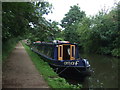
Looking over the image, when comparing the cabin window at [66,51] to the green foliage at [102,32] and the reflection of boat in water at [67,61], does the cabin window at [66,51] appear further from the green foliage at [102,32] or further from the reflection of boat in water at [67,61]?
the green foliage at [102,32]

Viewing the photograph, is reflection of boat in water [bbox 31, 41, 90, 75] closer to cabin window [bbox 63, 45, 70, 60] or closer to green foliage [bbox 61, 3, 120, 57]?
cabin window [bbox 63, 45, 70, 60]

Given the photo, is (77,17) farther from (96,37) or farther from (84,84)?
(84,84)

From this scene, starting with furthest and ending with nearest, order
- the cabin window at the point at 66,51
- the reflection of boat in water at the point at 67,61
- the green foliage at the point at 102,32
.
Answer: the green foliage at the point at 102,32, the cabin window at the point at 66,51, the reflection of boat in water at the point at 67,61

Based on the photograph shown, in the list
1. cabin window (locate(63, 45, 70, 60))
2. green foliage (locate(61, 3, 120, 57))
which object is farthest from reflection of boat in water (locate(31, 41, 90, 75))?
green foliage (locate(61, 3, 120, 57))

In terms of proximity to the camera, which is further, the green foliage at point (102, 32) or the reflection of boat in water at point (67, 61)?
the green foliage at point (102, 32)

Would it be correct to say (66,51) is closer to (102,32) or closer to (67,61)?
(67,61)

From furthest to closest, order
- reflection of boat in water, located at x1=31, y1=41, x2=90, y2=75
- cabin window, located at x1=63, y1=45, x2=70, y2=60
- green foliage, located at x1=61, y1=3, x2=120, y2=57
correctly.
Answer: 1. green foliage, located at x1=61, y1=3, x2=120, y2=57
2. cabin window, located at x1=63, y1=45, x2=70, y2=60
3. reflection of boat in water, located at x1=31, y1=41, x2=90, y2=75

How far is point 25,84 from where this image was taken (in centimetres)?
762

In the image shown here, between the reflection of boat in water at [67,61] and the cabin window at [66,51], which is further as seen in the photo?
the cabin window at [66,51]

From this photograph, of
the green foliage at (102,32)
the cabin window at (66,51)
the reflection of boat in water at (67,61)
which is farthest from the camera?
the green foliage at (102,32)

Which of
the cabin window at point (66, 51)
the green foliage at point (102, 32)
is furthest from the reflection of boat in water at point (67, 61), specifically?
the green foliage at point (102, 32)

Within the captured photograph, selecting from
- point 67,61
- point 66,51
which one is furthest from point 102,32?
point 67,61

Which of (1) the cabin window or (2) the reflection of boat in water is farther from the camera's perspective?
(1) the cabin window

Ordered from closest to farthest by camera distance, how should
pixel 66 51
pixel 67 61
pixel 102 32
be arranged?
pixel 67 61, pixel 66 51, pixel 102 32
